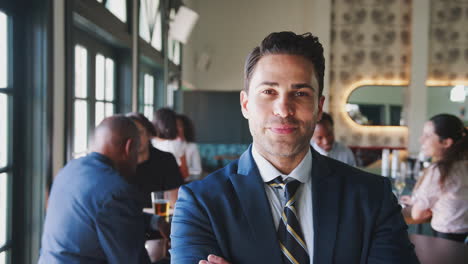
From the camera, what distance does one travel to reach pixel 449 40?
8.51 metres

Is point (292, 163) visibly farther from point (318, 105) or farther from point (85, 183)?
point (85, 183)

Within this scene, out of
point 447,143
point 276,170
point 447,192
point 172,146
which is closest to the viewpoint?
point 276,170

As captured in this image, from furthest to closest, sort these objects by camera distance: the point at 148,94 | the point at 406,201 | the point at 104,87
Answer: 1. the point at 148,94
2. the point at 104,87
3. the point at 406,201

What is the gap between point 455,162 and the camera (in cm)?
287

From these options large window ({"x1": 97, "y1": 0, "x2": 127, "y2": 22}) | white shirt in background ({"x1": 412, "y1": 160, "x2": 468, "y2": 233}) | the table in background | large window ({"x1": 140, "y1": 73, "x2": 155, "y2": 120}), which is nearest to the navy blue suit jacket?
the table in background

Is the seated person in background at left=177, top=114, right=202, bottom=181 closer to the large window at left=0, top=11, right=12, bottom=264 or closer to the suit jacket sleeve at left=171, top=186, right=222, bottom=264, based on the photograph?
the large window at left=0, top=11, right=12, bottom=264

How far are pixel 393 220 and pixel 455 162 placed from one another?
6.31 feet

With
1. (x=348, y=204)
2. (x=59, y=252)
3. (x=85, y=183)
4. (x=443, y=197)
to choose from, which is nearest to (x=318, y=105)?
(x=348, y=204)

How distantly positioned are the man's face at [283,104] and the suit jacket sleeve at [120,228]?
2.87ft

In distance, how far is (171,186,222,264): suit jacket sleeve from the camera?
1.18 metres

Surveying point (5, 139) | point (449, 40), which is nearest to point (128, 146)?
point (5, 139)

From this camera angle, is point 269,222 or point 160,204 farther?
point 160,204

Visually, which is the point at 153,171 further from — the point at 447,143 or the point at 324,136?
the point at 447,143

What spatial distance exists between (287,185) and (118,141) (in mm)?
1195
